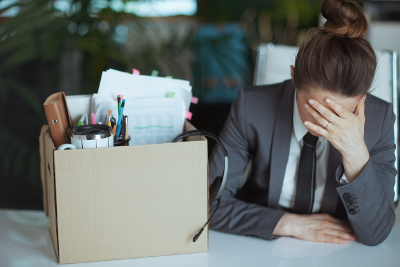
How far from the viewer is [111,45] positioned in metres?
1.92

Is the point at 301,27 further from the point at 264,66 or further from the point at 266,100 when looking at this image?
the point at 266,100

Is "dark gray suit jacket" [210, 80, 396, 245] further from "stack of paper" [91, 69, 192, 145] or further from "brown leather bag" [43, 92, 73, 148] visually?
"brown leather bag" [43, 92, 73, 148]

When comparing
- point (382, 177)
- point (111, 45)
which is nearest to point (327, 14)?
point (382, 177)

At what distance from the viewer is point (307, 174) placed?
3.49ft

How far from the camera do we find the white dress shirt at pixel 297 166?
1.07 meters

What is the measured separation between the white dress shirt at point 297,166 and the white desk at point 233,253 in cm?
23

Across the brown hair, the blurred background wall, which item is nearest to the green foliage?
the blurred background wall

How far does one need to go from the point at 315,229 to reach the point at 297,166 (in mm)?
239

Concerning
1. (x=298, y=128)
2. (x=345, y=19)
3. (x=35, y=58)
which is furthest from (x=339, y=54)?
(x=35, y=58)

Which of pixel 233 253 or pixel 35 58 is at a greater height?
pixel 35 58

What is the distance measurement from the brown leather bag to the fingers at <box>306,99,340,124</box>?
0.56 meters

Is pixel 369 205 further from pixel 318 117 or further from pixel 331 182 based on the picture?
pixel 318 117

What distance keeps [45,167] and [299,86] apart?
0.67 m

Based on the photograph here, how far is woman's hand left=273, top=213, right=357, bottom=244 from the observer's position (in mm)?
883
